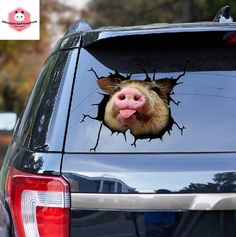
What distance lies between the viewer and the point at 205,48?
252cm

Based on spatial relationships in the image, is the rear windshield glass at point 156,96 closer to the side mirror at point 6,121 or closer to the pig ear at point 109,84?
the pig ear at point 109,84

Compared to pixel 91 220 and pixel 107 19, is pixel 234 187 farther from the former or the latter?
pixel 107 19

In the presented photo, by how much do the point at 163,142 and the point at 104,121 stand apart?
0.29m

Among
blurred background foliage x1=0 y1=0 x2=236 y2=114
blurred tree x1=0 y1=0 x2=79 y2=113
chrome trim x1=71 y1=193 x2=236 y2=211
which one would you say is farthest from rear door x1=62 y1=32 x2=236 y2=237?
blurred tree x1=0 y1=0 x2=79 y2=113

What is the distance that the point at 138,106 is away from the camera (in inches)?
90.7

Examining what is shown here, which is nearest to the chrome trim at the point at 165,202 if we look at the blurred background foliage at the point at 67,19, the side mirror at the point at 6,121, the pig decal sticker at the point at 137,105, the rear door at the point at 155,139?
the rear door at the point at 155,139

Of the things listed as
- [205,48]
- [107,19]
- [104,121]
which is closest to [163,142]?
[104,121]

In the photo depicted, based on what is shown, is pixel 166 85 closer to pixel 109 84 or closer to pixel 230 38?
pixel 109 84

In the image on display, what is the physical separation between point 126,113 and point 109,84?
0.19 meters

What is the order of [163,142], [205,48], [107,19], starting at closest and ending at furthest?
[163,142]
[205,48]
[107,19]

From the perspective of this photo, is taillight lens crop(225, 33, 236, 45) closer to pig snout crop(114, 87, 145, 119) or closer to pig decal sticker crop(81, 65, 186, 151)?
pig decal sticker crop(81, 65, 186, 151)

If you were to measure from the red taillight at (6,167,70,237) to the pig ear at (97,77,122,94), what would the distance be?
51 cm

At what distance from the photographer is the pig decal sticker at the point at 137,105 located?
89.1 inches

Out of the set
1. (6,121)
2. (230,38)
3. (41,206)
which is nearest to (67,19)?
(6,121)
